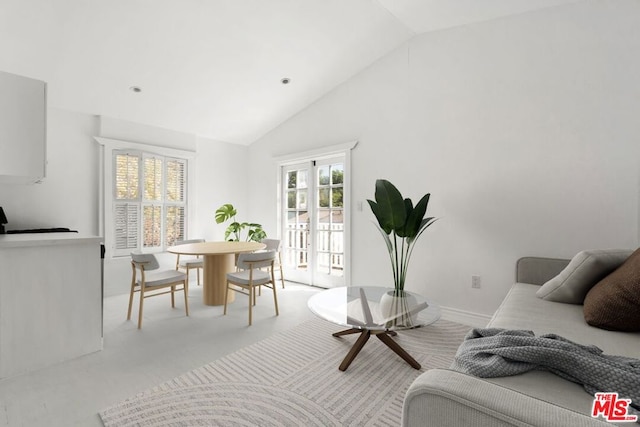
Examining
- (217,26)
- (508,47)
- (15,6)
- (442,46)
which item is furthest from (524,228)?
(15,6)

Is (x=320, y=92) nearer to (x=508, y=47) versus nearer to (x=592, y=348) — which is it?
(x=508, y=47)

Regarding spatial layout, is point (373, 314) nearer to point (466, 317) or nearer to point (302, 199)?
point (466, 317)

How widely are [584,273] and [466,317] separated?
1321mm

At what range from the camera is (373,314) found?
2.09 meters

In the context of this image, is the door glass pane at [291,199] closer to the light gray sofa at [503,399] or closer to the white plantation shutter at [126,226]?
the white plantation shutter at [126,226]

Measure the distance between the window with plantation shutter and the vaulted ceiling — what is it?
2.10 ft

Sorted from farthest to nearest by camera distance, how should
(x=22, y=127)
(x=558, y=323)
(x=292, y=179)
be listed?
(x=292, y=179) < (x=22, y=127) < (x=558, y=323)

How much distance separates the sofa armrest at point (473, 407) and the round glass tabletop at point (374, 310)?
3.39 feet

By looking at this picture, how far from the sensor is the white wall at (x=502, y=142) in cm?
235

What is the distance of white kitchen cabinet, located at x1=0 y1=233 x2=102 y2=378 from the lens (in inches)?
77.8

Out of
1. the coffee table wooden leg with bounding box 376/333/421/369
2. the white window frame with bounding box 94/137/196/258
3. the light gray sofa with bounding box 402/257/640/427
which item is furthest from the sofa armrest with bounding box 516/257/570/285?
the white window frame with bounding box 94/137/196/258

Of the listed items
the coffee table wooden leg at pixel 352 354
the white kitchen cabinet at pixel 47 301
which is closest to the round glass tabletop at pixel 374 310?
the coffee table wooden leg at pixel 352 354

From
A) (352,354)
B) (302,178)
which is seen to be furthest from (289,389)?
(302,178)

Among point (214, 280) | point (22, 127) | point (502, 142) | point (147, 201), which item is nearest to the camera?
point (22, 127)
